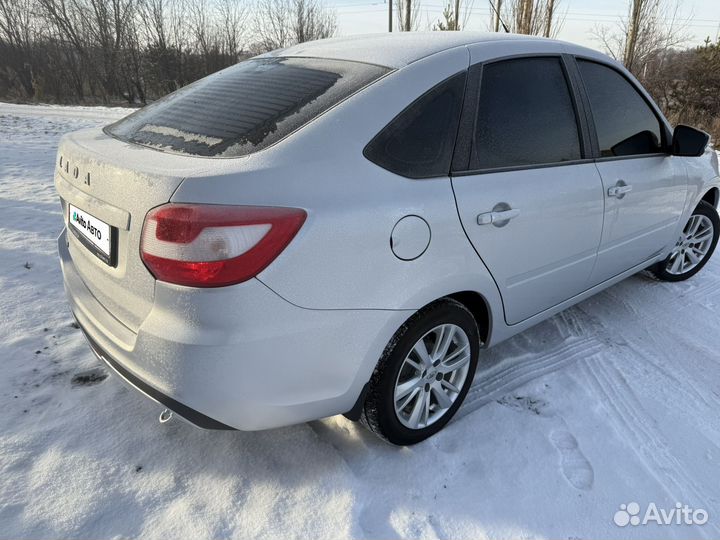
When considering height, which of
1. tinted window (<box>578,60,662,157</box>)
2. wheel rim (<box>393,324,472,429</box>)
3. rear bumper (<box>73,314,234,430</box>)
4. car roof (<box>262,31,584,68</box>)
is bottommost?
wheel rim (<box>393,324,472,429</box>)

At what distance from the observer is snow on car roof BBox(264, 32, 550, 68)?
2102mm

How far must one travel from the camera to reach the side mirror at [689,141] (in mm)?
3105

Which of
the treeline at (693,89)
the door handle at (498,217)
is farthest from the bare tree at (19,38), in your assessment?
the door handle at (498,217)

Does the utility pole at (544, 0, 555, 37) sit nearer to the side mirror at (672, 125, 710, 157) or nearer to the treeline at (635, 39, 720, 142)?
the treeline at (635, 39, 720, 142)

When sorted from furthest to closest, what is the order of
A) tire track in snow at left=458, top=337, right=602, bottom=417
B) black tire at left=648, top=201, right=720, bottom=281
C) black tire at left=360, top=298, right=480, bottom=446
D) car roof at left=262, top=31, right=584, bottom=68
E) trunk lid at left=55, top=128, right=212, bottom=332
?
1. black tire at left=648, top=201, right=720, bottom=281
2. tire track in snow at left=458, top=337, right=602, bottom=417
3. car roof at left=262, top=31, right=584, bottom=68
4. black tire at left=360, top=298, right=480, bottom=446
5. trunk lid at left=55, top=128, right=212, bottom=332

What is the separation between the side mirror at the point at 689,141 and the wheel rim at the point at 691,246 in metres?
0.90

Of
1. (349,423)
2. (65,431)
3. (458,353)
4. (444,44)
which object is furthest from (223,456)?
(444,44)

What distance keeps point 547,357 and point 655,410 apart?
0.59 m

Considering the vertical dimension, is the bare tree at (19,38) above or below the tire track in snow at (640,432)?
above

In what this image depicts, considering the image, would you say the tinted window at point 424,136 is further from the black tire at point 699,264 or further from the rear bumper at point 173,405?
the black tire at point 699,264

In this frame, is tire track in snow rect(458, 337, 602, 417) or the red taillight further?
tire track in snow rect(458, 337, 602, 417)

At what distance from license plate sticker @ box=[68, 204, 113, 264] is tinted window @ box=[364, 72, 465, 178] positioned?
0.98 metres

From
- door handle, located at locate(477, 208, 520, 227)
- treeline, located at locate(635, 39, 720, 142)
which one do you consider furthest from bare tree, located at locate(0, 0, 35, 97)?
door handle, located at locate(477, 208, 520, 227)

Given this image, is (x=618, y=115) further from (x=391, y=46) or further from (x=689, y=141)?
(x=391, y=46)
